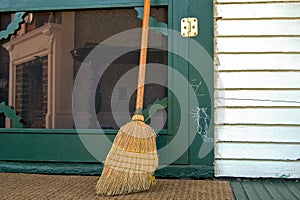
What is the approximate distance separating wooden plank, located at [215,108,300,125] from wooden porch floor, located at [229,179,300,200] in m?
0.28

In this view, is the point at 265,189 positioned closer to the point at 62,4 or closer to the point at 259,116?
the point at 259,116

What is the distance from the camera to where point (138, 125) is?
1.67 meters

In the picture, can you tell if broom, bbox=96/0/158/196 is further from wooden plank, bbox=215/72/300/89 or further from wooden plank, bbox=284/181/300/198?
wooden plank, bbox=284/181/300/198

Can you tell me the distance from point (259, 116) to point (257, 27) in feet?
1.45

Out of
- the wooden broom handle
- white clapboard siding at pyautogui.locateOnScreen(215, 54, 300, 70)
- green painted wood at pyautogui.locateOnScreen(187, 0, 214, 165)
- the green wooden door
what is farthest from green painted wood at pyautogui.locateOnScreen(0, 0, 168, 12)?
white clapboard siding at pyautogui.locateOnScreen(215, 54, 300, 70)

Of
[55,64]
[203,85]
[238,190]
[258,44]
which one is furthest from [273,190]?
[55,64]

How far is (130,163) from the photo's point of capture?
1.58m

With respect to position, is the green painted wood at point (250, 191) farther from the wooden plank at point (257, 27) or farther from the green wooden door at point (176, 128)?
the wooden plank at point (257, 27)

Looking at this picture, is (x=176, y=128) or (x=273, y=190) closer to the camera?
(x=273, y=190)

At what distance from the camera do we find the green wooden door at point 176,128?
1874mm

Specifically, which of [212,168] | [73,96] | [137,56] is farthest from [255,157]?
[73,96]

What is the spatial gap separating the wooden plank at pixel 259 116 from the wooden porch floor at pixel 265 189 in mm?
284

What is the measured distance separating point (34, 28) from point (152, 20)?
0.69 m

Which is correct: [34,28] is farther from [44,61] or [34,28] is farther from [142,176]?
[142,176]
